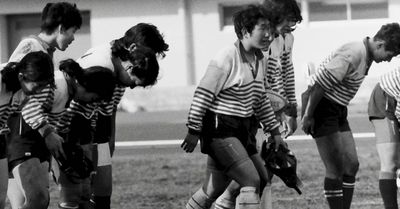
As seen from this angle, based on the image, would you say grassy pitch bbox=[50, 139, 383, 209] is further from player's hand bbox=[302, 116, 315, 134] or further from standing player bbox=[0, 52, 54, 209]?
standing player bbox=[0, 52, 54, 209]

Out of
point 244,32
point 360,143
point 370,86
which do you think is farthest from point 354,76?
point 370,86

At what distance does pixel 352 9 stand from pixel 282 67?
62.1 ft

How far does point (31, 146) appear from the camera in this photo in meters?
7.40

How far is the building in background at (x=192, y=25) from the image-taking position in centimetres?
2719

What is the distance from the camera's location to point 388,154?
9000mm

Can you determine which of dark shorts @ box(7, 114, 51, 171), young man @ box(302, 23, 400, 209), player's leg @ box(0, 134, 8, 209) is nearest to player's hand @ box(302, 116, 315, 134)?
young man @ box(302, 23, 400, 209)

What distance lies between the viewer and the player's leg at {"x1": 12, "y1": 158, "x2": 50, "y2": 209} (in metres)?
7.31

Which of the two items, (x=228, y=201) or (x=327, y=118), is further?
(x=327, y=118)

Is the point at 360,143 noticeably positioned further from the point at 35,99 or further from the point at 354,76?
the point at 35,99

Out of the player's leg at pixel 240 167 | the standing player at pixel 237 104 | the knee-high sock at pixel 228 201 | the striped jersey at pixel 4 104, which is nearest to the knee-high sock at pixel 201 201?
the knee-high sock at pixel 228 201

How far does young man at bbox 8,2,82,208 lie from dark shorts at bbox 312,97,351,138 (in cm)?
214

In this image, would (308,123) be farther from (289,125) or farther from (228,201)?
(228,201)

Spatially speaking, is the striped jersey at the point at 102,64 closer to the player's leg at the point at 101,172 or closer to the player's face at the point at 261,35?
the player's leg at the point at 101,172

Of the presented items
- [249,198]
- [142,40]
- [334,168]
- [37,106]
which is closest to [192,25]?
[334,168]
